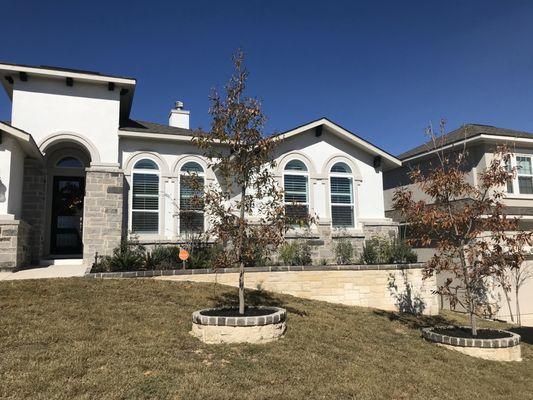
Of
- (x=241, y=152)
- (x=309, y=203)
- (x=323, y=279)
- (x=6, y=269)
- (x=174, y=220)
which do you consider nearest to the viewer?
(x=241, y=152)

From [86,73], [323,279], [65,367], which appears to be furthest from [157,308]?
[86,73]

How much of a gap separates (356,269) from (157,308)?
6.54 m

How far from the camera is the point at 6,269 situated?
11.8 metres

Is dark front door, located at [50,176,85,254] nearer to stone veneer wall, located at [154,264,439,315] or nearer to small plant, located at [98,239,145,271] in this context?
small plant, located at [98,239,145,271]

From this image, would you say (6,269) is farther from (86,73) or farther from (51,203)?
(86,73)

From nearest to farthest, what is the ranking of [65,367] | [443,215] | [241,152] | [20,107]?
[65,367], [241,152], [443,215], [20,107]

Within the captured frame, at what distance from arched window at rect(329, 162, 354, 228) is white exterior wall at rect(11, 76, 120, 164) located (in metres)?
7.83

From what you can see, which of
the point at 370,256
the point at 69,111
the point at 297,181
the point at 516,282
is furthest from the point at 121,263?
the point at 516,282

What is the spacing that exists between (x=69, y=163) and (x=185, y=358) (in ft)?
38.0

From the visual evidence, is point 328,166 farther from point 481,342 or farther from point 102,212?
point 481,342

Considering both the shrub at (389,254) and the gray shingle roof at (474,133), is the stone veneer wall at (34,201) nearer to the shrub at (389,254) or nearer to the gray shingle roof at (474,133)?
the shrub at (389,254)

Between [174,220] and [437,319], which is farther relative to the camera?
[174,220]

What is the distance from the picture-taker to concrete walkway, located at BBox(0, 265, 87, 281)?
1105 centimetres

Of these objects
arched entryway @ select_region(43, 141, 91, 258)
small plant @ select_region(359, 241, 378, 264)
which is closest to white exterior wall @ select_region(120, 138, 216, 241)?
arched entryway @ select_region(43, 141, 91, 258)
